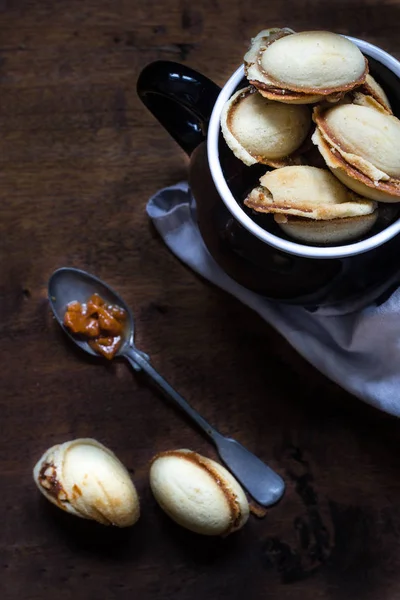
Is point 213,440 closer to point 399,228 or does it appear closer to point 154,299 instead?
point 154,299

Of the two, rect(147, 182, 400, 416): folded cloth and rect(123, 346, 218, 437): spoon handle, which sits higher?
rect(147, 182, 400, 416): folded cloth

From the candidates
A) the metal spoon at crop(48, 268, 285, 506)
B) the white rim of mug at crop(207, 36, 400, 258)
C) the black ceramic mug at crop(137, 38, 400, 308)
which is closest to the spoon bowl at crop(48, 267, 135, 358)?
the metal spoon at crop(48, 268, 285, 506)

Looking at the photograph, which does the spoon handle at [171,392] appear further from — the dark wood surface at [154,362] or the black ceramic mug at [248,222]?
the black ceramic mug at [248,222]

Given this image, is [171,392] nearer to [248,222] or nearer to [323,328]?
[323,328]

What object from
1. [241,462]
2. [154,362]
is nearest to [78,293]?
[154,362]

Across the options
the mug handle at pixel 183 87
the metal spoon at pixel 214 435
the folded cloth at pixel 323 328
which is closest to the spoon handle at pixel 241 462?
the metal spoon at pixel 214 435

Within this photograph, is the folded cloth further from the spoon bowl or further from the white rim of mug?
the white rim of mug

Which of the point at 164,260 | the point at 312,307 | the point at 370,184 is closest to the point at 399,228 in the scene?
the point at 370,184
